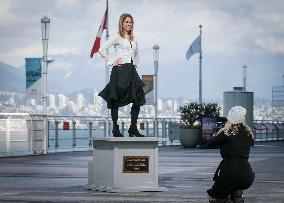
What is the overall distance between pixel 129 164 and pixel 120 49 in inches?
77.5

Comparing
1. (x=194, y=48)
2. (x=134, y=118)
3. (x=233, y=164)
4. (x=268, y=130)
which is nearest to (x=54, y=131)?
(x=134, y=118)

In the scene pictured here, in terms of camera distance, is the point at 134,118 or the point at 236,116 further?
the point at 134,118

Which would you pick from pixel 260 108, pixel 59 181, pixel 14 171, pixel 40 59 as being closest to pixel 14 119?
pixel 40 59

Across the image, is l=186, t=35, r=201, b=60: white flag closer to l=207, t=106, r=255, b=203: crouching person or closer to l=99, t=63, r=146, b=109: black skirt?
l=99, t=63, r=146, b=109: black skirt

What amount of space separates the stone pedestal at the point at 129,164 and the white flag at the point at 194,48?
165 feet

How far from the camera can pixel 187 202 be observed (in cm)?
1226

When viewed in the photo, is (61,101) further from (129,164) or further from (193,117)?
(129,164)

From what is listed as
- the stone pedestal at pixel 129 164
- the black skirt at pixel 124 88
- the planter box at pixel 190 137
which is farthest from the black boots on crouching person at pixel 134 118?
the planter box at pixel 190 137

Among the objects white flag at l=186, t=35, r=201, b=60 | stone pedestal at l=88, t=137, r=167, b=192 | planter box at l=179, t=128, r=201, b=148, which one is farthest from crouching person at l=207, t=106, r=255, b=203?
white flag at l=186, t=35, r=201, b=60

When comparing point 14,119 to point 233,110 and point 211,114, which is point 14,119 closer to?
point 211,114

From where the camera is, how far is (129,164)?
14.2 metres

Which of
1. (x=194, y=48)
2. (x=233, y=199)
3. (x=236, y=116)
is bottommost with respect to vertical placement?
(x=233, y=199)

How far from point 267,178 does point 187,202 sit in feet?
20.1

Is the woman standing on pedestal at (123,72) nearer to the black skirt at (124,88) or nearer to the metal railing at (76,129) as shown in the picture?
the black skirt at (124,88)
